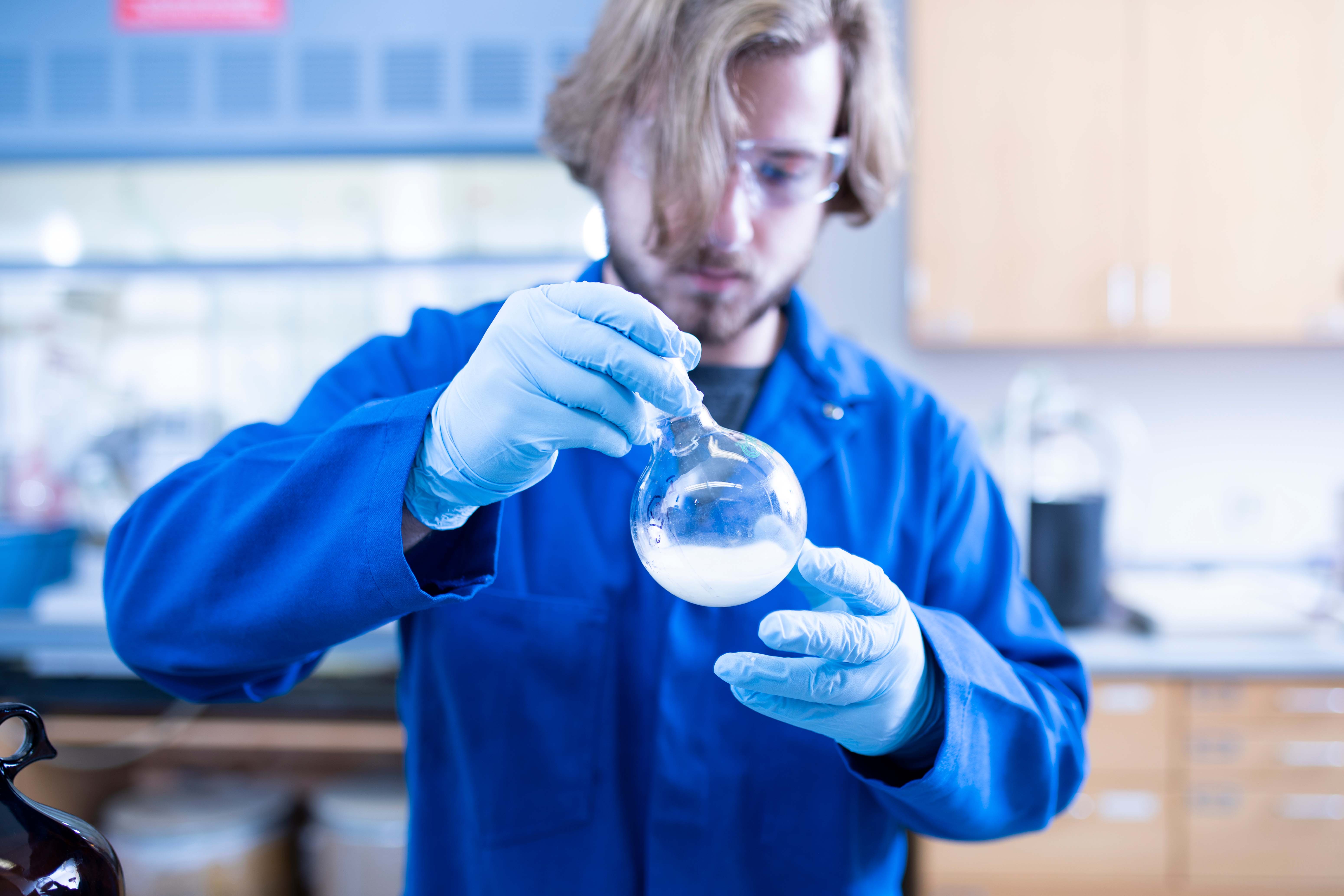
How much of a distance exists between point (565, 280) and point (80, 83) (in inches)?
64.6

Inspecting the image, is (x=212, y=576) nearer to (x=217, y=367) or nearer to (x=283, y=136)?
Answer: (x=283, y=136)

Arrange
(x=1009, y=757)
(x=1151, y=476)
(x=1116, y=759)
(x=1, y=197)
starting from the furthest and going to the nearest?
(x=1151, y=476) < (x=1, y=197) < (x=1116, y=759) < (x=1009, y=757)

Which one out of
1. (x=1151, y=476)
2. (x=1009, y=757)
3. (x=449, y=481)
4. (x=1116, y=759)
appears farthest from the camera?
(x=1151, y=476)

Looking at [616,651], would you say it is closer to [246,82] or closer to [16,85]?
[246,82]

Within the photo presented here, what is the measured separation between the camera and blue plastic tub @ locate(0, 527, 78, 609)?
8.14 feet

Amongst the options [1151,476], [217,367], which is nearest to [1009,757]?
[1151,476]

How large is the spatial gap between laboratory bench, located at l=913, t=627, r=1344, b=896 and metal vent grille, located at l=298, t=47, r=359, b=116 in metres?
2.50

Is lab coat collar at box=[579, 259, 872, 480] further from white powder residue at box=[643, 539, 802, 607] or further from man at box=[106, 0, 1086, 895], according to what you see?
white powder residue at box=[643, 539, 802, 607]

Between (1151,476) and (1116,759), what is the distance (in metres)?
1.25

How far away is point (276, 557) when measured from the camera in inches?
35.5

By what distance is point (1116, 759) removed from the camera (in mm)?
2197

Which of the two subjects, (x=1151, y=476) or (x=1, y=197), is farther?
(x=1151, y=476)

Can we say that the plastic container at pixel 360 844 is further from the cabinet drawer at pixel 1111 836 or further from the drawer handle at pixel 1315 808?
the drawer handle at pixel 1315 808

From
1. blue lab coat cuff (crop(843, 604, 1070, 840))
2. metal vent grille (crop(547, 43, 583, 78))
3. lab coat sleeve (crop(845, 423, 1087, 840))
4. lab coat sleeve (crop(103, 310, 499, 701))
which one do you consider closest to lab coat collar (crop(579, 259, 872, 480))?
lab coat sleeve (crop(845, 423, 1087, 840))
